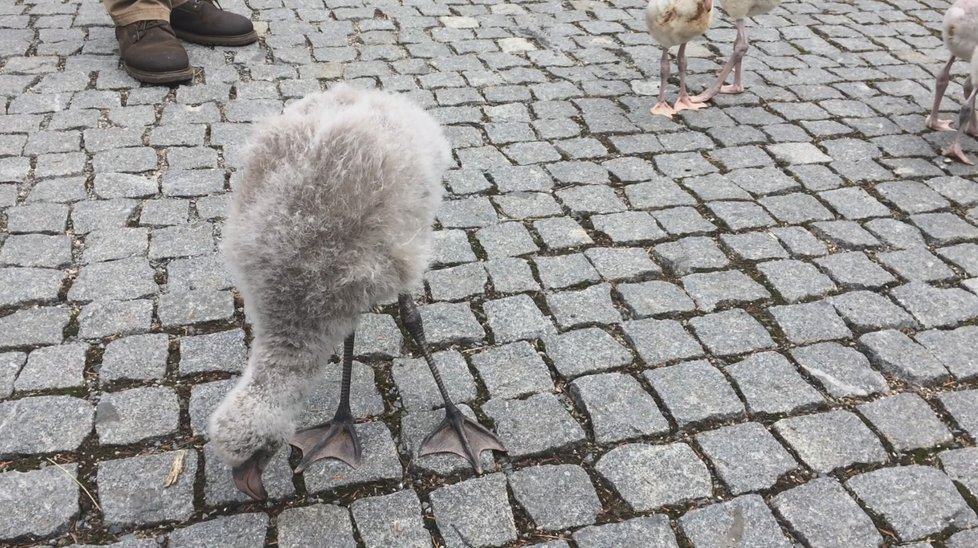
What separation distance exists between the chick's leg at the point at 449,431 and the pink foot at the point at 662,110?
3464mm

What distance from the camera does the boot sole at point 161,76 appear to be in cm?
587

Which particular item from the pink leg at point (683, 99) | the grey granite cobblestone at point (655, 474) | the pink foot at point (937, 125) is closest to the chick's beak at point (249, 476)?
the grey granite cobblestone at point (655, 474)

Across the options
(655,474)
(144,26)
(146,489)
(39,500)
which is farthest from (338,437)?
(144,26)

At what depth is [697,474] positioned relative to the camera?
122 inches

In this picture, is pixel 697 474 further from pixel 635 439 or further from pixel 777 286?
pixel 777 286

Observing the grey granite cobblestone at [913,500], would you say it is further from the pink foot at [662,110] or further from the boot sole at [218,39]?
the boot sole at [218,39]

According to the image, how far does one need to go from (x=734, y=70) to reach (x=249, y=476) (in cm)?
529

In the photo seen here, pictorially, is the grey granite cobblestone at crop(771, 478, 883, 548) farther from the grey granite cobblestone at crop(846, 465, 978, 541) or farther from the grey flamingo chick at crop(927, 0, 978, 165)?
the grey flamingo chick at crop(927, 0, 978, 165)

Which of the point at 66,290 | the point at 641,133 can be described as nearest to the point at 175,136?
the point at 66,290

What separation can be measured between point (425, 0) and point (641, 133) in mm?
3304

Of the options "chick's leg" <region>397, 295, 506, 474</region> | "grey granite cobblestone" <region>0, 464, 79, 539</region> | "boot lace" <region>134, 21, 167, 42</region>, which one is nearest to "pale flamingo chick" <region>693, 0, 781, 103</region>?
"chick's leg" <region>397, 295, 506, 474</region>

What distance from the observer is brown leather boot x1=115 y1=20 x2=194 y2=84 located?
587cm

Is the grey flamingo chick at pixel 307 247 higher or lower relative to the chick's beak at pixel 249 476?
higher

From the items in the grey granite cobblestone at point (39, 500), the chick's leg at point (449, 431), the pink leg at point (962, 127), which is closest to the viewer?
the grey granite cobblestone at point (39, 500)
